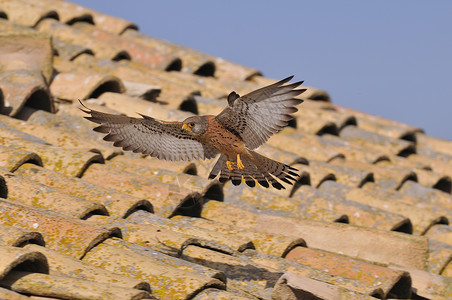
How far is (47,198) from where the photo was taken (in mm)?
3750

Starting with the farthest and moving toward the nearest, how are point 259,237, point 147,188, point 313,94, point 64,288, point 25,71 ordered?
point 313,94, point 25,71, point 147,188, point 259,237, point 64,288

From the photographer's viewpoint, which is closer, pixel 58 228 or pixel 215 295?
pixel 215 295

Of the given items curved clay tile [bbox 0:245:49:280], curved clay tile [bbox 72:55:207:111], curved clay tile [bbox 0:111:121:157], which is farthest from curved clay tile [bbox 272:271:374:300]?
curved clay tile [bbox 72:55:207:111]

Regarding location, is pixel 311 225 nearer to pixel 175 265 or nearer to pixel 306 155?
pixel 175 265

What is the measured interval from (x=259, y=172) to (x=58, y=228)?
4.55 ft

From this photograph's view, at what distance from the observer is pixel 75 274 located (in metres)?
2.99

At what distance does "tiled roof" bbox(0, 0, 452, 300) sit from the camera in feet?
10.5

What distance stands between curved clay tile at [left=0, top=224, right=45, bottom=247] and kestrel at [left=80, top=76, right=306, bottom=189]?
4.03ft

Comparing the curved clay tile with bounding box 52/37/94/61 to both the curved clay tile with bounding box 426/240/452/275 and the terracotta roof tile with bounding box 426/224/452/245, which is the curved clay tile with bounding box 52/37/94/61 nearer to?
the terracotta roof tile with bounding box 426/224/452/245

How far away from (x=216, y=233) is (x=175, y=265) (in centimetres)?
70

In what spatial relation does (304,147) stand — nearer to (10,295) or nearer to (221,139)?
(221,139)

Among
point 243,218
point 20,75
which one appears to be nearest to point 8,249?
point 243,218

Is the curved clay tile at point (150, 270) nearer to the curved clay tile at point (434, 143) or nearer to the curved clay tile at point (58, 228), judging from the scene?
the curved clay tile at point (58, 228)

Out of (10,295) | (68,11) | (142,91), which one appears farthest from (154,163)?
(68,11)
